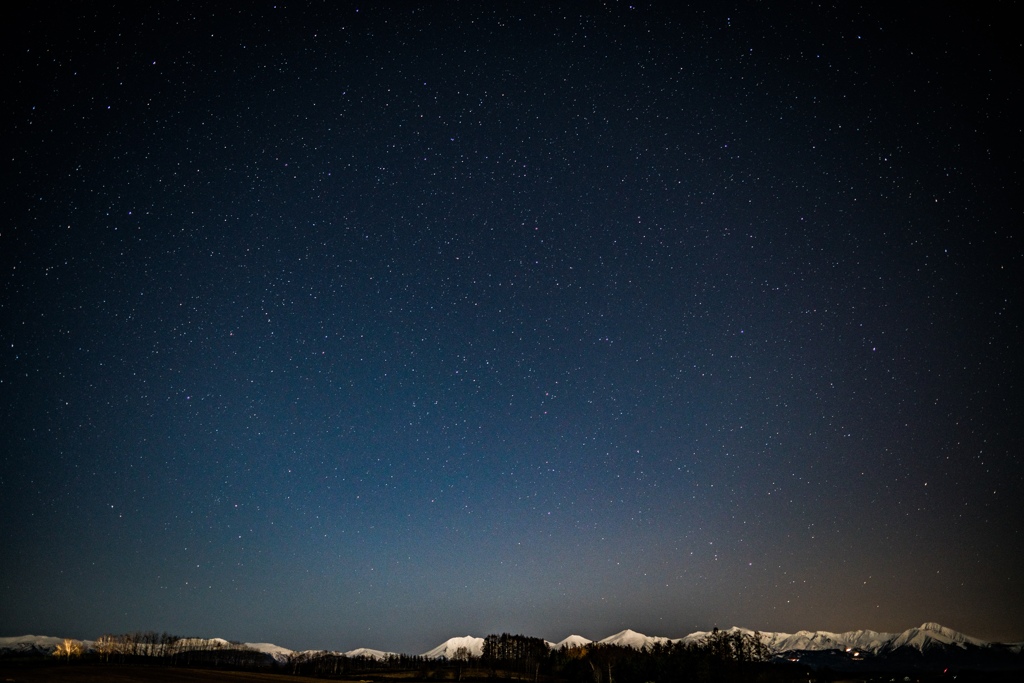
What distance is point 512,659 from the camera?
153 metres

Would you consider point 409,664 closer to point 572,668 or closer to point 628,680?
point 572,668

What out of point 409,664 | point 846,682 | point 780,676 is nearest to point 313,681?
point 780,676

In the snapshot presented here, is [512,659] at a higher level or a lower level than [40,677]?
lower

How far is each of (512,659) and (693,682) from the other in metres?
95.5

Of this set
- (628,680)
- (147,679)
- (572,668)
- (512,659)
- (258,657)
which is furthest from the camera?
(258,657)

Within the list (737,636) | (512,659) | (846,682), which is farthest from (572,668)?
(846,682)

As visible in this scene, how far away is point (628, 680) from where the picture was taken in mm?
74875

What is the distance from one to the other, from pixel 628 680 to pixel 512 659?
289 feet

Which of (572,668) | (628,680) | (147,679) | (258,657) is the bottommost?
(258,657)

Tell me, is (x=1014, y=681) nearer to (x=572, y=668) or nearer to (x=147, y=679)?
(x=572, y=668)

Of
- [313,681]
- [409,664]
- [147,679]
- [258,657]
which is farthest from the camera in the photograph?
[258,657]

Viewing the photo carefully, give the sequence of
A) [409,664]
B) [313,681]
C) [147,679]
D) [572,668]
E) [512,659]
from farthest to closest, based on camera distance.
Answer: [409,664], [512,659], [572,668], [313,681], [147,679]

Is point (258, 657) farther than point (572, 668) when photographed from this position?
Yes

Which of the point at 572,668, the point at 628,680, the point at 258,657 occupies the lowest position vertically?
the point at 258,657
